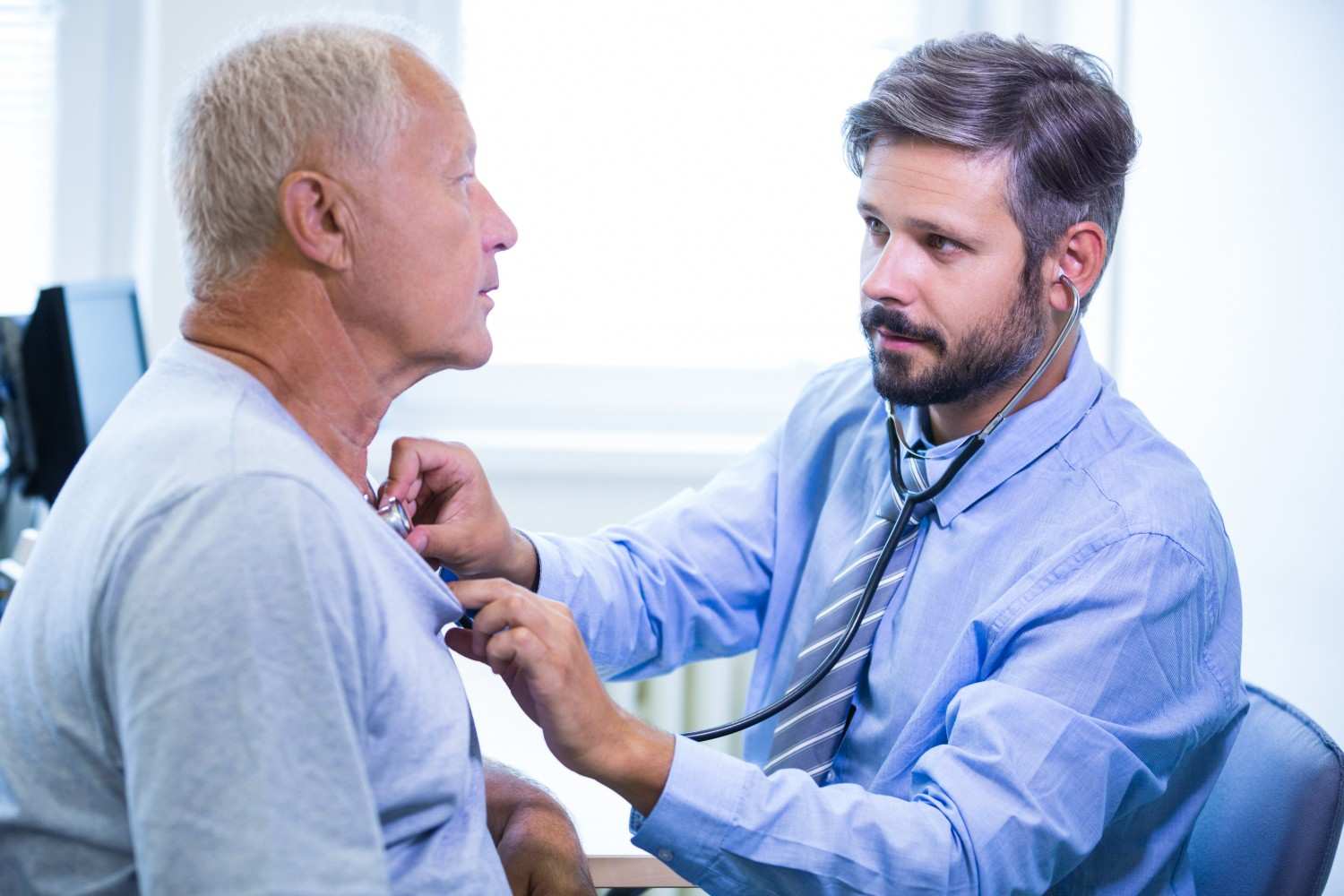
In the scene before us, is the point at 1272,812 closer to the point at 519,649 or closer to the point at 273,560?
the point at 519,649

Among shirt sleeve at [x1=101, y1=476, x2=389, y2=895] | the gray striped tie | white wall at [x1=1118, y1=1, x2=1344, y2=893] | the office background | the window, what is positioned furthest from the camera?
the window

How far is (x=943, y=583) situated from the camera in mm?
1346

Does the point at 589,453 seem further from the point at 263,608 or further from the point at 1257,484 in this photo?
the point at 263,608

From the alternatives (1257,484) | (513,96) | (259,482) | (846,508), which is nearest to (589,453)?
(513,96)

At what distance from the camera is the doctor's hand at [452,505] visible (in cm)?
127

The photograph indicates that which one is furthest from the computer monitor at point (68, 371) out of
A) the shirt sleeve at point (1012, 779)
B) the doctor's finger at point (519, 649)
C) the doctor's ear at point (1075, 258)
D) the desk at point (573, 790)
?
the doctor's ear at point (1075, 258)

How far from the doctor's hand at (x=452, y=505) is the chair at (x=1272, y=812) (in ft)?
2.47

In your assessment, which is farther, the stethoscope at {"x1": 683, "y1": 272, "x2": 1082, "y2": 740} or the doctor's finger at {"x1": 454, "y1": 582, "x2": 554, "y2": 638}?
the stethoscope at {"x1": 683, "y1": 272, "x2": 1082, "y2": 740}

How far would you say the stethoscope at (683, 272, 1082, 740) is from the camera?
1331mm

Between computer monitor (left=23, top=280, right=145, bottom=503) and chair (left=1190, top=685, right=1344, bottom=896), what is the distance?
4.71 feet

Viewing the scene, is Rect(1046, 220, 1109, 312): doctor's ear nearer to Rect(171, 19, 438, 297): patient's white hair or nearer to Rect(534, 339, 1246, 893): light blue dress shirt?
Rect(534, 339, 1246, 893): light blue dress shirt

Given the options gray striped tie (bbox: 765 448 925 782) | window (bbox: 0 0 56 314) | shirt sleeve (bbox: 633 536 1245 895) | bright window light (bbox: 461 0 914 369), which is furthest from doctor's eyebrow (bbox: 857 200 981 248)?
window (bbox: 0 0 56 314)

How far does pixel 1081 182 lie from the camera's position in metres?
1.40

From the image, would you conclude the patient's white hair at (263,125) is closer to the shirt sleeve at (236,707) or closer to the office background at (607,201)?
the shirt sleeve at (236,707)
